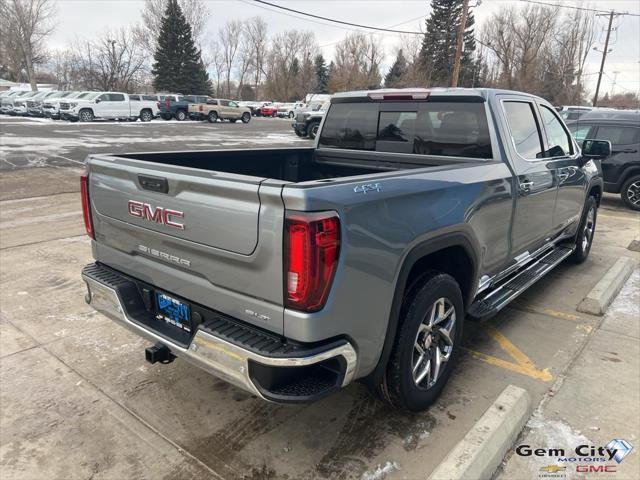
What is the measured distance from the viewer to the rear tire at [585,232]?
585 centimetres

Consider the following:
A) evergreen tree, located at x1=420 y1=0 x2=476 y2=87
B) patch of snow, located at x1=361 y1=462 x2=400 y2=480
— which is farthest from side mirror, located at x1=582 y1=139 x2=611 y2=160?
evergreen tree, located at x1=420 y1=0 x2=476 y2=87

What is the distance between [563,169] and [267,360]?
12.6 feet

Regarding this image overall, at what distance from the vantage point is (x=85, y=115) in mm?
29312

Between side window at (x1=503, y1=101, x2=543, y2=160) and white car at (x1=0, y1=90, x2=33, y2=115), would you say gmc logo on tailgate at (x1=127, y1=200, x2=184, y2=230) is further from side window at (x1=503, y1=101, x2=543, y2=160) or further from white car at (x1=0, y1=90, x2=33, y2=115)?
white car at (x1=0, y1=90, x2=33, y2=115)

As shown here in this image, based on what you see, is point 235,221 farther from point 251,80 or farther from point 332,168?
point 251,80

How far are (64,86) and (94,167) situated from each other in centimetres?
7877

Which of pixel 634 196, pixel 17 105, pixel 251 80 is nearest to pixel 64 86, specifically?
pixel 251 80

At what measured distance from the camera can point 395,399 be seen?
9.11ft

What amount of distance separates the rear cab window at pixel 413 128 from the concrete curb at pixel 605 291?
2.08 m

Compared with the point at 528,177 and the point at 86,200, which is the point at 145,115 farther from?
the point at 528,177

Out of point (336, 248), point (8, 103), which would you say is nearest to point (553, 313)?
point (336, 248)

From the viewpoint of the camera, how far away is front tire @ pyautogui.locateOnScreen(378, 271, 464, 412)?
2.67m

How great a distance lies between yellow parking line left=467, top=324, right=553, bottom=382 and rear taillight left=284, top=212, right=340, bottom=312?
219 cm

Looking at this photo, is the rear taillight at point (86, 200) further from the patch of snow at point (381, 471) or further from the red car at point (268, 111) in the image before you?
the red car at point (268, 111)
